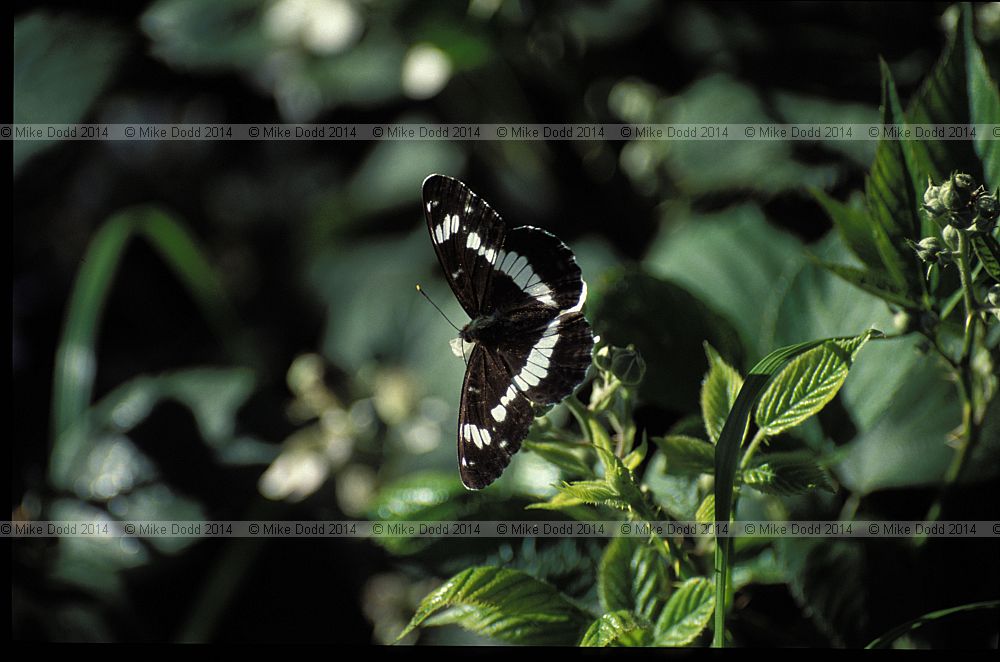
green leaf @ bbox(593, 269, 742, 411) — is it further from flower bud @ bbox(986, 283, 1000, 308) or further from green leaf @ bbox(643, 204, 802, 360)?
flower bud @ bbox(986, 283, 1000, 308)

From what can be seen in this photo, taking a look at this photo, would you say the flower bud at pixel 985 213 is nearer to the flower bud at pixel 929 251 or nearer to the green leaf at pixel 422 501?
the flower bud at pixel 929 251

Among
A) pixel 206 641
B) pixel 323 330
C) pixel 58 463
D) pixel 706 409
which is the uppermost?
pixel 706 409

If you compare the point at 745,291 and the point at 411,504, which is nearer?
the point at 411,504

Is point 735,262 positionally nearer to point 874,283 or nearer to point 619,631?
point 874,283

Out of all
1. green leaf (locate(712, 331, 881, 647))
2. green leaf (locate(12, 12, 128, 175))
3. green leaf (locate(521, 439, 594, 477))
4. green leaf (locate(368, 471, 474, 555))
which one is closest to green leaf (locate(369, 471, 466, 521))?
green leaf (locate(368, 471, 474, 555))

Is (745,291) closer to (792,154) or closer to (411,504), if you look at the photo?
(792,154)

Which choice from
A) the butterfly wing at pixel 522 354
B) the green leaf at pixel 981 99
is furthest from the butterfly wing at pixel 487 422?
the green leaf at pixel 981 99

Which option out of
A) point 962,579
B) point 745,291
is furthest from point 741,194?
point 962,579
